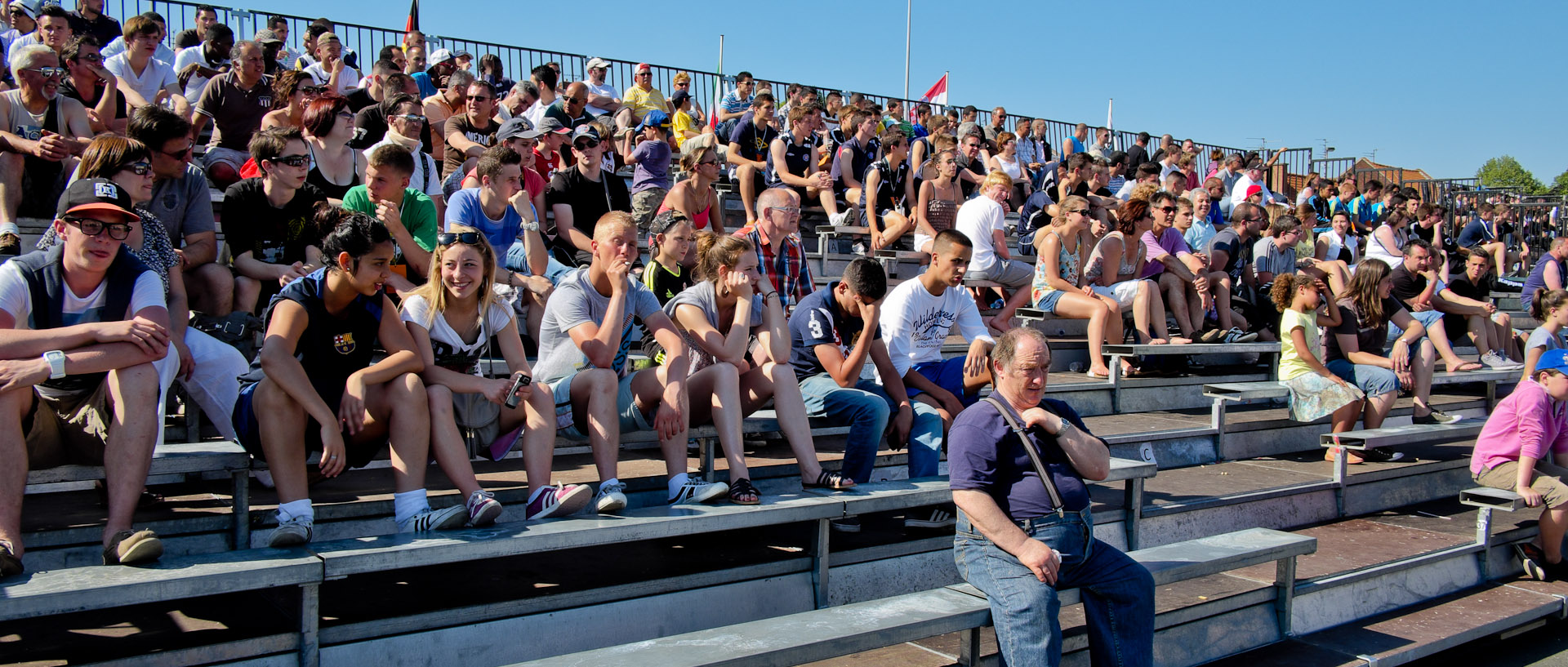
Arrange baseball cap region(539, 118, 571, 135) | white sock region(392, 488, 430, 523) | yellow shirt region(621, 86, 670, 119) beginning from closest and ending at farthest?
white sock region(392, 488, 430, 523)
baseball cap region(539, 118, 571, 135)
yellow shirt region(621, 86, 670, 119)

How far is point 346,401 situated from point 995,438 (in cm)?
209

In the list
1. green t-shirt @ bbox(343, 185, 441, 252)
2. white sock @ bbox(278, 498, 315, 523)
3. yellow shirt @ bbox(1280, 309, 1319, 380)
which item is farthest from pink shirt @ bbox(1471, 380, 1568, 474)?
white sock @ bbox(278, 498, 315, 523)

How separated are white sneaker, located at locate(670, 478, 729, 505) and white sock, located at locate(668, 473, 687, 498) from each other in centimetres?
1

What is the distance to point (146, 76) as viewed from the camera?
23.4 ft

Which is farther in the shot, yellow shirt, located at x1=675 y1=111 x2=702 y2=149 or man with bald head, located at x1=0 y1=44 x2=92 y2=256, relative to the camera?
yellow shirt, located at x1=675 y1=111 x2=702 y2=149

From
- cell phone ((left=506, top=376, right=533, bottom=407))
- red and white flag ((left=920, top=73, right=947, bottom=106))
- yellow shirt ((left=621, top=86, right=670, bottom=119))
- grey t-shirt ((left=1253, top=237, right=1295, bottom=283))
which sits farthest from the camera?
red and white flag ((left=920, top=73, right=947, bottom=106))

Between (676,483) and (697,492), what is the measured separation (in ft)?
0.43

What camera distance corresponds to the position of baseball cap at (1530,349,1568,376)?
5.39 metres

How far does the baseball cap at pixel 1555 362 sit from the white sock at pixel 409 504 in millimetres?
5595

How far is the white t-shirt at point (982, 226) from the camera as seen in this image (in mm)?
7223

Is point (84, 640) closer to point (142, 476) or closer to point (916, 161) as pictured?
point (142, 476)

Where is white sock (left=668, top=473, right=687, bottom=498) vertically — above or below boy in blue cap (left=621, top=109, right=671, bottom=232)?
below

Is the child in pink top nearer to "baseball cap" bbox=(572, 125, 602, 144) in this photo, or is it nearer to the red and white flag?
"baseball cap" bbox=(572, 125, 602, 144)

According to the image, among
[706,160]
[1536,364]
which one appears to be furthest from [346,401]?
[1536,364]
